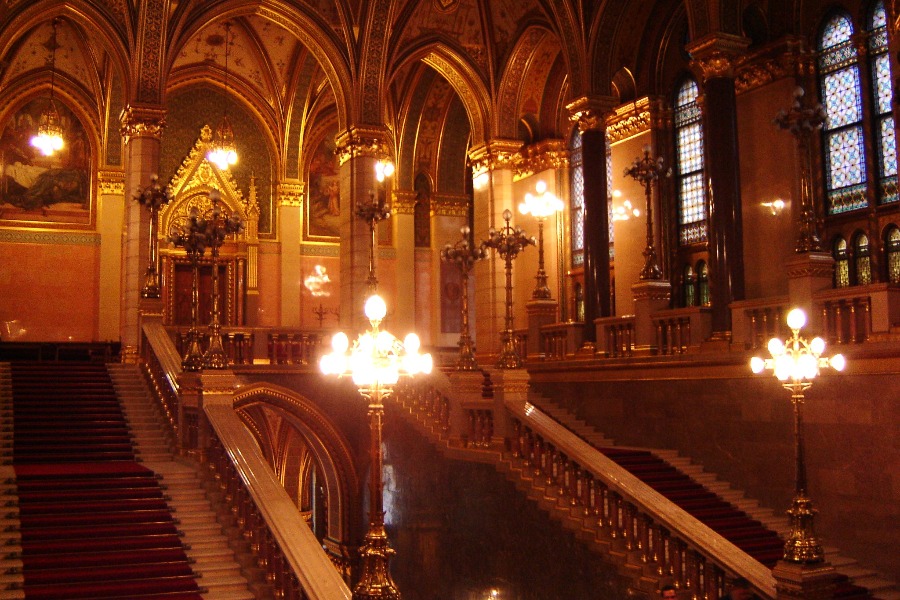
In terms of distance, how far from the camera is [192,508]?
10742 mm

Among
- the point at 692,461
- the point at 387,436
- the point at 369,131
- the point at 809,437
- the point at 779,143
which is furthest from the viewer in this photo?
the point at 369,131

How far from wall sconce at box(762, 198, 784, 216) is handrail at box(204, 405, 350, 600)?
1087 cm

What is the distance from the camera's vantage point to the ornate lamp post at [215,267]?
1270 cm

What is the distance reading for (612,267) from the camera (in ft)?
69.8

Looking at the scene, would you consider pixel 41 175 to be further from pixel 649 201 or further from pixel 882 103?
pixel 882 103

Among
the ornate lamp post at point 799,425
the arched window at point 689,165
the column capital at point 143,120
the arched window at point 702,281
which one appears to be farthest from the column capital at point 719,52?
the column capital at point 143,120

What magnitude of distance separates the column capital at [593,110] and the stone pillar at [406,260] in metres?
8.36

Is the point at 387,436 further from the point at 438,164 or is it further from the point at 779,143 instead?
the point at 438,164

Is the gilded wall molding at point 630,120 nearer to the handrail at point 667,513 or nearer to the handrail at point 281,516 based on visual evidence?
the handrail at point 667,513

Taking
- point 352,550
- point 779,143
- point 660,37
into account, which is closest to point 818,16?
point 779,143

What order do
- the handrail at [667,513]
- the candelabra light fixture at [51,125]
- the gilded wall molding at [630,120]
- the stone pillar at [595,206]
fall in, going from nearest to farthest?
the handrail at [667,513] → the stone pillar at [595,206] → the candelabra light fixture at [51,125] → the gilded wall molding at [630,120]

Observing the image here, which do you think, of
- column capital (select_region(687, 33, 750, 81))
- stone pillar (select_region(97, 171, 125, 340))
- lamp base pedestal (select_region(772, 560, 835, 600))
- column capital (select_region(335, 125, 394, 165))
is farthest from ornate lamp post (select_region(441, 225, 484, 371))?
stone pillar (select_region(97, 171, 125, 340))

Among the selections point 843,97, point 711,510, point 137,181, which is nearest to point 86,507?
point 711,510

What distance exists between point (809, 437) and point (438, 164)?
1606 cm
